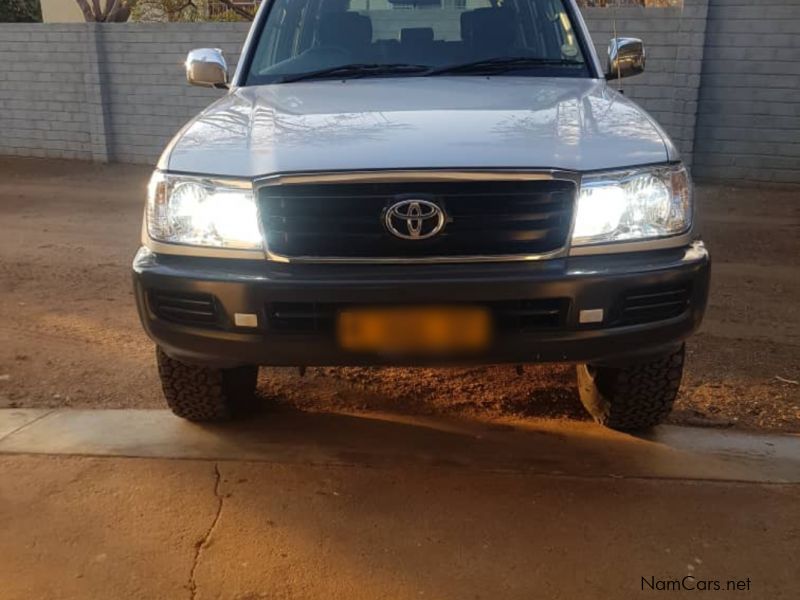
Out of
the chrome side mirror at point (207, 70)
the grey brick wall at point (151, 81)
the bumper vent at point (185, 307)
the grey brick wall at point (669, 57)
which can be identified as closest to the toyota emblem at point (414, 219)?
the bumper vent at point (185, 307)

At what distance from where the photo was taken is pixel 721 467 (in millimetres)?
3207

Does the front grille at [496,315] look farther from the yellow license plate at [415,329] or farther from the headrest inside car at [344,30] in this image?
the headrest inside car at [344,30]

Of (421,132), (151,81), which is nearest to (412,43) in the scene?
(421,132)

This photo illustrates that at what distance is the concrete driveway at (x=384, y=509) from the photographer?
8.31ft

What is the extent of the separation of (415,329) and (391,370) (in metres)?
1.56

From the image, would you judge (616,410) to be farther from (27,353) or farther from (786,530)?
(27,353)

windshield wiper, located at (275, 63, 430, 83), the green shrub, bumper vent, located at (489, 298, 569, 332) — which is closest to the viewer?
bumper vent, located at (489, 298, 569, 332)

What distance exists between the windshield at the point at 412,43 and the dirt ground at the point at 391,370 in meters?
1.50

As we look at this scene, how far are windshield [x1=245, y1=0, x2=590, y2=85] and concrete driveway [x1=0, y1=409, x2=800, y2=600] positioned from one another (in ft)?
5.31

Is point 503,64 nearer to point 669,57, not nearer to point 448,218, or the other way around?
point 448,218

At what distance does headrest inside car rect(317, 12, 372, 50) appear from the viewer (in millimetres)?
3980

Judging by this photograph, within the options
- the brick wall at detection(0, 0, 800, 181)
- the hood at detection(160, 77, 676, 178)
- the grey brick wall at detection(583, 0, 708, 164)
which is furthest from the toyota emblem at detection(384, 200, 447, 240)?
A: the brick wall at detection(0, 0, 800, 181)

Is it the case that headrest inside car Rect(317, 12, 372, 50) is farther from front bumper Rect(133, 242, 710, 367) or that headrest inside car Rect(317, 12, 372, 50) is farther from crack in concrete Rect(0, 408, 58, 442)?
crack in concrete Rect(0, 408, 58, 442)

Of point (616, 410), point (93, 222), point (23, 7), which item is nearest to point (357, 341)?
point (616, 410)
